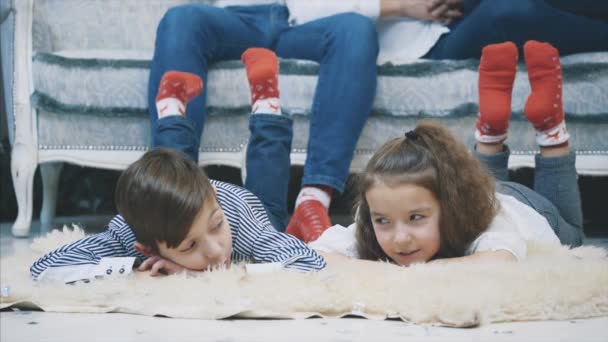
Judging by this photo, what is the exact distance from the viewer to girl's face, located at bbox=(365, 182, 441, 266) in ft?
3.84

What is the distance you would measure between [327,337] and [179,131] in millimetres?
820

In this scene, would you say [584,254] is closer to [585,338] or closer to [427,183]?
[427,183]

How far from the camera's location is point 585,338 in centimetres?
84

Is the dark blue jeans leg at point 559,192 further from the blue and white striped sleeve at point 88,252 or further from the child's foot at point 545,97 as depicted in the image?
the blue and white striped sleeve at point 88,252

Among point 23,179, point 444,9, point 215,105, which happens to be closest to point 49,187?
point 23,179

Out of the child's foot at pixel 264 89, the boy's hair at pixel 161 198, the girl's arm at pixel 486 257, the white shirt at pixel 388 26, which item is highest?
the white shirt at pixel 388 26

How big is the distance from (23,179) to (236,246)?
103cm

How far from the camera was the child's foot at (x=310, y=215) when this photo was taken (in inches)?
63.3

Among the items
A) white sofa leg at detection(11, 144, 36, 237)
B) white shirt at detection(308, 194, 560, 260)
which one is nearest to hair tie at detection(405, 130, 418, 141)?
white shirt at detection(308, 194, 560, 260)

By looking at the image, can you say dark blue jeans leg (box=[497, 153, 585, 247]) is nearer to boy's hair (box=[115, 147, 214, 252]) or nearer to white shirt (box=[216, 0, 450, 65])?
→ white shirt (box=[216, 0, 450, 65])

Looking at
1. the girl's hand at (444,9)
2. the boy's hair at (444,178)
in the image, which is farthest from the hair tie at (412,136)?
the girl's hand at (444,9)

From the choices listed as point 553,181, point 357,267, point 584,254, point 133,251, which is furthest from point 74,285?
point 553,181

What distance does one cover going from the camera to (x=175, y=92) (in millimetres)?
1613

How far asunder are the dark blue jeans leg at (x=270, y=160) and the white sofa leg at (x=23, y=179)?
0.77 metres
